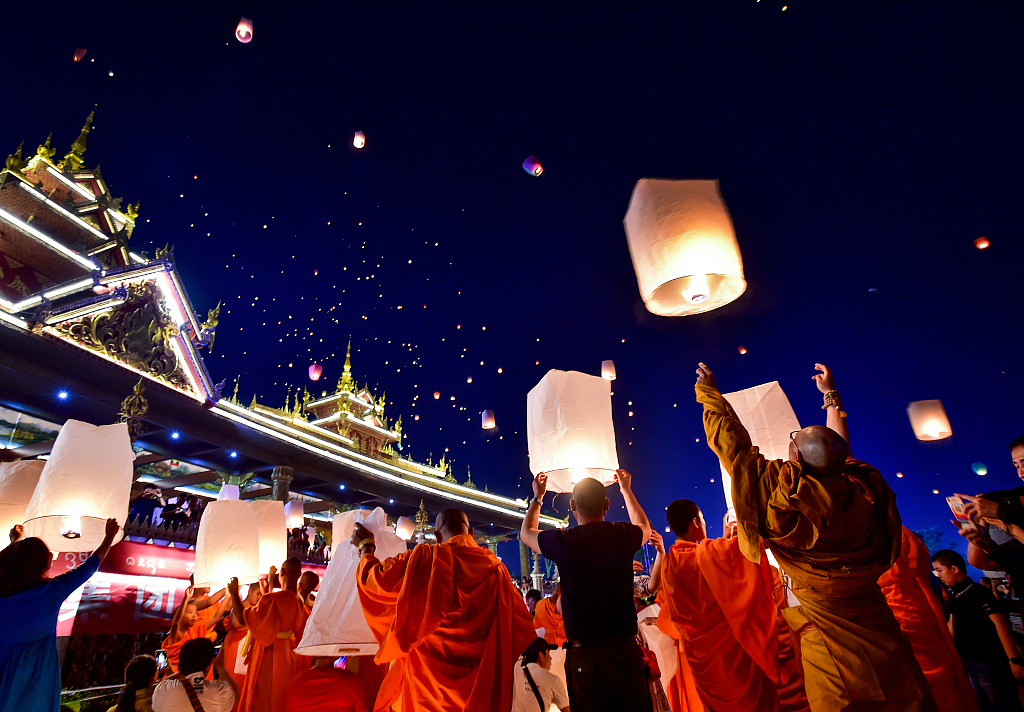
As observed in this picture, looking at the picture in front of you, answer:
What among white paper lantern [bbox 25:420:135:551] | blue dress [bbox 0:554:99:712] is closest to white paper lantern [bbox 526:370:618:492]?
blue dress [bbox 0:554:99:712]

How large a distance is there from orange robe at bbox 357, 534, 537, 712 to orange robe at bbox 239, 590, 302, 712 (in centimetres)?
139

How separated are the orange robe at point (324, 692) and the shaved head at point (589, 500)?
214cm

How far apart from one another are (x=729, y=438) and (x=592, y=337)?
19091mm

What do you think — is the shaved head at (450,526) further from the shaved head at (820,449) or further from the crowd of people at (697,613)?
the shaved head at (820,449)

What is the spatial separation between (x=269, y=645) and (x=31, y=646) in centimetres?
189

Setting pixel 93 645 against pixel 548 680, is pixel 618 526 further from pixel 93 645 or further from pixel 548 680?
pixel 93 645

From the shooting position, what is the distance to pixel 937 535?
30.0 metres

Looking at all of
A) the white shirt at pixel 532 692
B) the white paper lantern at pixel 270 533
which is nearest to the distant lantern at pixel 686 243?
the white shirt at pixel 532 692

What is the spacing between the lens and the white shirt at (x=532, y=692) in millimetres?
3695

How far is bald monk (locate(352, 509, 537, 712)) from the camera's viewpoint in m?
2.94

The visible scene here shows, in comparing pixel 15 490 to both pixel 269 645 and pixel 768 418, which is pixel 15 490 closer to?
pixel 269 645

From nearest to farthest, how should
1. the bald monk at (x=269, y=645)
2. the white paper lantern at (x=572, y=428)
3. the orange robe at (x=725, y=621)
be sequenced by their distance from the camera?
1. the orange robe at (x=725, y=621)
2. the white paper lantern at (x=572, y=428)
3. the bald monk at (x=269, y=645)

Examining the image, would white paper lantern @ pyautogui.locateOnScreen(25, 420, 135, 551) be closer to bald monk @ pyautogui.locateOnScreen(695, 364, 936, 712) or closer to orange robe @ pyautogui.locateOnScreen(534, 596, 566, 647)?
orange robe @ pyautogui.locateOnScreen(534, 596, 566, 647)

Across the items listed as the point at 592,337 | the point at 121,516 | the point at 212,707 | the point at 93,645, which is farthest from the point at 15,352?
the point at 592,337
